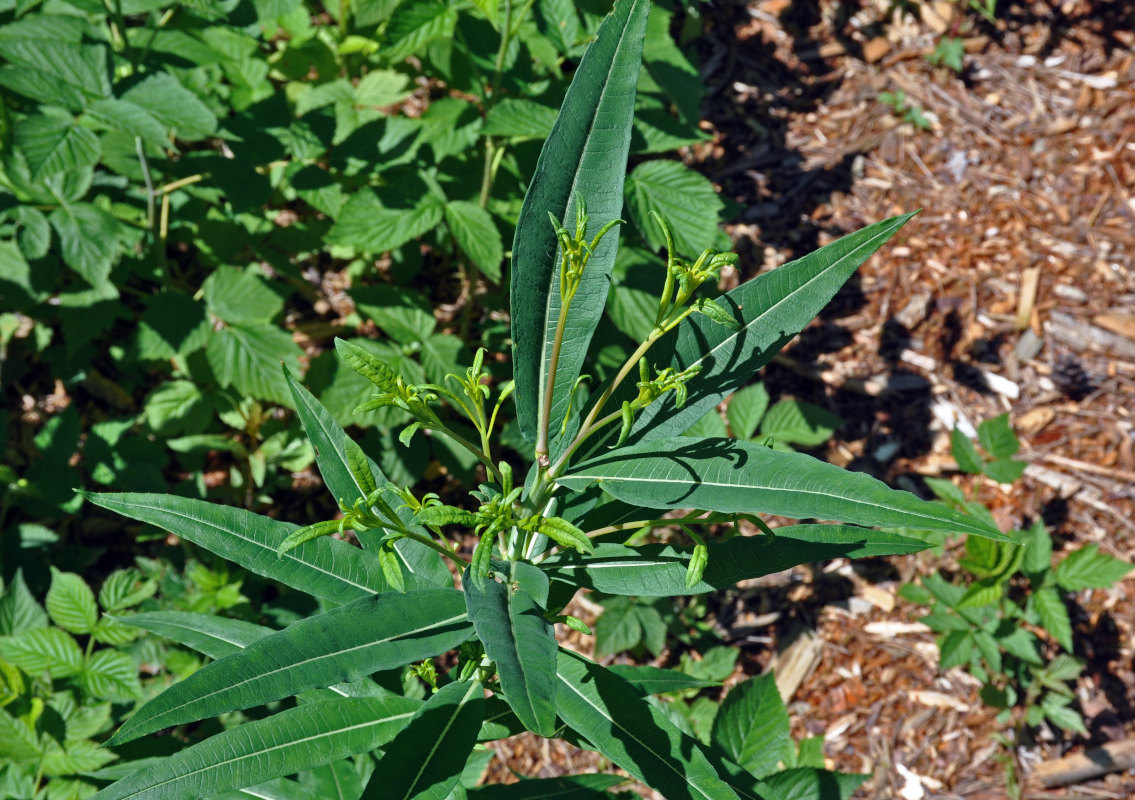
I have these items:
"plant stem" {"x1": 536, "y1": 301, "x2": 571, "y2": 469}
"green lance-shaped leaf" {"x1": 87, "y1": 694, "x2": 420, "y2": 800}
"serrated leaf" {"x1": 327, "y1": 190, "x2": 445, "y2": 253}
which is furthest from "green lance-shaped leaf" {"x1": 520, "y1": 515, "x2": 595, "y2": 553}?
"serrated leaf" {"x1": 327, "y1": 190, "x2": 445, "y2": 253}

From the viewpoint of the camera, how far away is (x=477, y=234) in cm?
221

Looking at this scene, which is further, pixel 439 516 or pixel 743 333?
pixel 743 333

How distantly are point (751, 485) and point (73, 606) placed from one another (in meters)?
1.80

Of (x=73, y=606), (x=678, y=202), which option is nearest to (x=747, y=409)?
(x=678, y=202)

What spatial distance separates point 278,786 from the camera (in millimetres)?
1444

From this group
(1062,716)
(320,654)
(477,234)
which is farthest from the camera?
(1062,716)

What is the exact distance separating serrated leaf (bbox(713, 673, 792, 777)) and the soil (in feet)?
3.74

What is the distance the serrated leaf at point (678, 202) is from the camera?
2.12 meters

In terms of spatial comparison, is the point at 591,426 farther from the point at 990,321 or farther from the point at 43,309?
the point at 990,321

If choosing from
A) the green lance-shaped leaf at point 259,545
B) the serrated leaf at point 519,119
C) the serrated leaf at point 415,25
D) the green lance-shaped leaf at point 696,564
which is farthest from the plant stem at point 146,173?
the green lance-shaped leaf at point 696,564

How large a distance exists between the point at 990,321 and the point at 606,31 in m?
2.71

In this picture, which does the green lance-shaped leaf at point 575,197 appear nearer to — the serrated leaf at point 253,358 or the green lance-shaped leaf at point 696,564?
the green lance-shaped leaf at point 696,564

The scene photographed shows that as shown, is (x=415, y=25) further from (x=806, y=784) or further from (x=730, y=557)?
(x=806, y=784)

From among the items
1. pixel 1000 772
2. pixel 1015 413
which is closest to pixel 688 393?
pixel 1000 772
